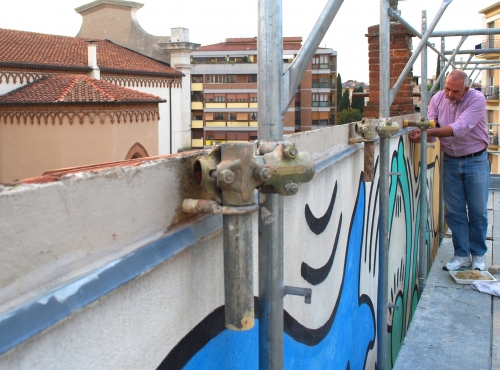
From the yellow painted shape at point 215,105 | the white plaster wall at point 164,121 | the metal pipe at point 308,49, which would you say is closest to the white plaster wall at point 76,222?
the metal pipe at point 308,49

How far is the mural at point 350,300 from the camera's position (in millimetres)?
1781

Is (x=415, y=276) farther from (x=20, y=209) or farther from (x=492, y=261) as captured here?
(x=20, y=209)

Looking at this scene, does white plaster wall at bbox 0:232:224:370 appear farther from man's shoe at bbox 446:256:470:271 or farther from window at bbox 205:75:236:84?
window at bbox 205:75:236:84

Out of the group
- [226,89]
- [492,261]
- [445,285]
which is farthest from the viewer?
[226,89]

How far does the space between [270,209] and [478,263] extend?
4.16 m

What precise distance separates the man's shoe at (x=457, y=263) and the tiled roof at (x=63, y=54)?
17.8 meters

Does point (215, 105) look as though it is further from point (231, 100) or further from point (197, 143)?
point (197, 143)

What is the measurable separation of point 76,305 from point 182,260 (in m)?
0.43

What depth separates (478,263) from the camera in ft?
18.1

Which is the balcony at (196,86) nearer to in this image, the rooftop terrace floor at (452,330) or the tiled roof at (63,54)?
the tiled roof at (63,54)

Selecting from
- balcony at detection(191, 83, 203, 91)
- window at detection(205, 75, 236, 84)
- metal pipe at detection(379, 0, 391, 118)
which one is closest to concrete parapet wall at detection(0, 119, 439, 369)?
Answer: metal pipe at detection(379, 0, 391, 118)

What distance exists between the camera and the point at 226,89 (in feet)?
145

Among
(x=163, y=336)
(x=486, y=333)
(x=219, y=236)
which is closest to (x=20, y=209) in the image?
(x=163, y=336)

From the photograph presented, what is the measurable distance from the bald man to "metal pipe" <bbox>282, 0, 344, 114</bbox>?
134 inches
